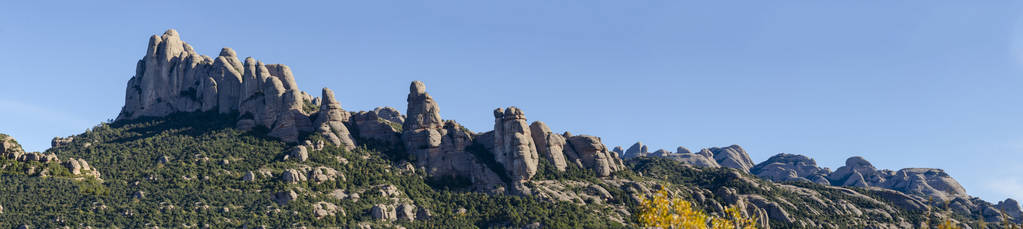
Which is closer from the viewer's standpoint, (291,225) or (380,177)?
(291,225)

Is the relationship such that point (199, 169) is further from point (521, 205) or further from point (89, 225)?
point (521, 205)

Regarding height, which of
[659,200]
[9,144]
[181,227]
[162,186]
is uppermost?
[9,144]

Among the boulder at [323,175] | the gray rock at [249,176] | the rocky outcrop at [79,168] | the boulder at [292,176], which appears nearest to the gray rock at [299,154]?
the boulder at [323,175]

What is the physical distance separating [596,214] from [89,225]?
103 meters

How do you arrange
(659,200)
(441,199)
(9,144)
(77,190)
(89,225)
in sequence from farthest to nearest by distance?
1. (441,199)
2. (9,144)
3. (77,190)
4. (89,225)
5. (659,200)

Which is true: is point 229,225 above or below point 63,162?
below

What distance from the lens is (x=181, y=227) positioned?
15825 cm

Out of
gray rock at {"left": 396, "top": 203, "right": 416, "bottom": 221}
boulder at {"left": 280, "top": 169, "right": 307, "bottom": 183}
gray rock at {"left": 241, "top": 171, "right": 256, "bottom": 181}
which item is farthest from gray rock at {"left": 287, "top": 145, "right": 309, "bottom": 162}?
gray rock at {"left": 396, "top": 203, "right": 416, "bottom": 221}

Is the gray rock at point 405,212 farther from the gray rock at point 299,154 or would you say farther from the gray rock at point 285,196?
the gray rock at point 299,154

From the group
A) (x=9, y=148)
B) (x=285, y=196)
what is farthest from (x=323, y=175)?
Answer: (x=9, y=148)

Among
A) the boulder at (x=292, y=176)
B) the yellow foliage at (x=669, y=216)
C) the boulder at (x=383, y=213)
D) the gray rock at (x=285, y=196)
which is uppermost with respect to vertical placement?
the boulder at (x=292, y=176)

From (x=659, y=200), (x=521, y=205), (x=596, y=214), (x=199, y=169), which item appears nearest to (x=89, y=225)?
(x=199, y=169)

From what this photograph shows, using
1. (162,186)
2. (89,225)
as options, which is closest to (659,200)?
(89,225)

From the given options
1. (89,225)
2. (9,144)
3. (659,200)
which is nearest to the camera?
(659,200)
